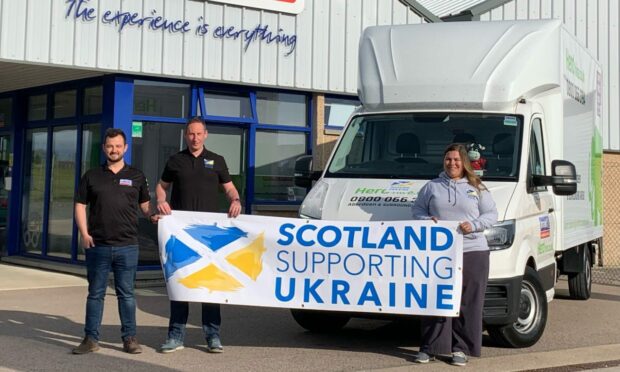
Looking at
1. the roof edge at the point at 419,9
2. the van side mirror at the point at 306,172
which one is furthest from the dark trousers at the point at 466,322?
the roof edge at the point at 419,9

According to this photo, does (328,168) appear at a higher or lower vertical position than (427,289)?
higher

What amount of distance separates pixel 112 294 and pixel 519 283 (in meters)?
5.89

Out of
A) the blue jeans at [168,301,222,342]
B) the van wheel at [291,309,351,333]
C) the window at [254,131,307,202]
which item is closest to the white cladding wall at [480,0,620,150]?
the window at [254,131,307,202]

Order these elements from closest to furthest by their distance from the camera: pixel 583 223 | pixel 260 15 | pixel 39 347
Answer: pixel 39 347 < pixel 583 223 < pixel 260 15

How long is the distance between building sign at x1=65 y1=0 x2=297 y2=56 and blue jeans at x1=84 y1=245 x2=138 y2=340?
18.3 feet

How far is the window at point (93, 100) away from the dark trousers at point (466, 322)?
24.0 ft

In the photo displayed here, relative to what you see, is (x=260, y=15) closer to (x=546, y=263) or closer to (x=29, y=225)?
(x=29, y=225)

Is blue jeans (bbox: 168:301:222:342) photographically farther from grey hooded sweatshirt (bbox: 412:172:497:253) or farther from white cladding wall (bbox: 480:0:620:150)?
white cladding wall (bbox: 480:0:620:150)

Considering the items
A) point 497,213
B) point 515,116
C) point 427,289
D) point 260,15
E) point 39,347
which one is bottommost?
point 39,347

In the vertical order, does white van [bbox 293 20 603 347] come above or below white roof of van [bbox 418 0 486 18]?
below

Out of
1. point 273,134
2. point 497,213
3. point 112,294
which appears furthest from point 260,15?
point 497,213

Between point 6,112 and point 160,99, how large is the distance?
3.95 m

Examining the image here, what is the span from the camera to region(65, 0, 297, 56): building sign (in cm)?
1138

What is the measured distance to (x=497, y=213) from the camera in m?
6.74
